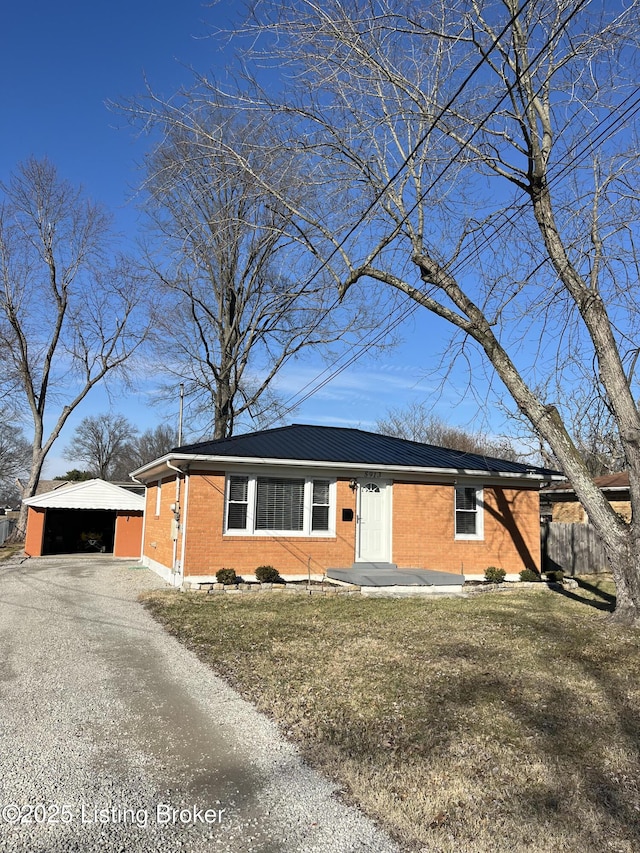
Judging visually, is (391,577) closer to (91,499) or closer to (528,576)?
(528,576)

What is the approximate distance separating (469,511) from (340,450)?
3.68 meters

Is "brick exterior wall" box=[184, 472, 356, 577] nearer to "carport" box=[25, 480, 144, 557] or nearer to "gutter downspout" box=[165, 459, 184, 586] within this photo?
"gutter downspout" box=[165, 459, 184, 586]

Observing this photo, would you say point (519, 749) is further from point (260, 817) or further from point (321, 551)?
point (321, 551)

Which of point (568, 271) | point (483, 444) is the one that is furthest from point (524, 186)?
point (483, 444)

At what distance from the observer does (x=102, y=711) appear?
4.99 meters

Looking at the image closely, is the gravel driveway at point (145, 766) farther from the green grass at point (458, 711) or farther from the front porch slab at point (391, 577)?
the front porch slab at point (391, 577)

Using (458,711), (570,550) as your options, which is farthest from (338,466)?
(570,550)

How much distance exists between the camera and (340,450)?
49.3 feet

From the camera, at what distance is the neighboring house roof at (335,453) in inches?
522

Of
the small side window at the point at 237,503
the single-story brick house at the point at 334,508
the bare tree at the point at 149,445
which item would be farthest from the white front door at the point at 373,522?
the bare tree at the point at 149,445

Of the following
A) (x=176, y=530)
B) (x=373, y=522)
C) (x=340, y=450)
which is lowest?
(x=176, y=530)

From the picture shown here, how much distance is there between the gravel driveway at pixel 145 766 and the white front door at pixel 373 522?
769 cm

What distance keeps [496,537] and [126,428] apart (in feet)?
191

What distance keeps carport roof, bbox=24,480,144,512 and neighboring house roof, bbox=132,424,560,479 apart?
517 cm
